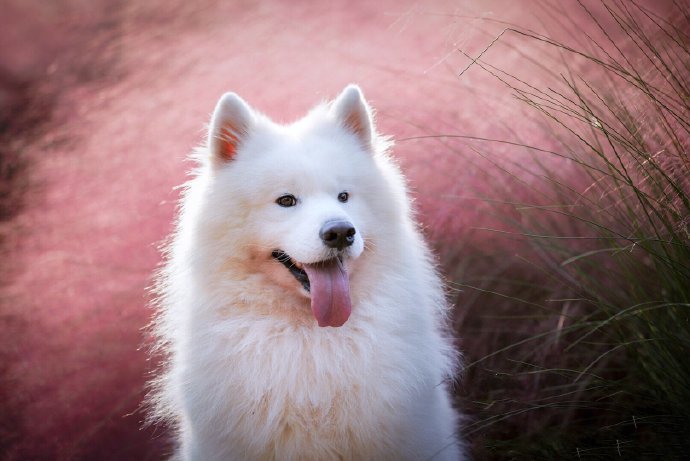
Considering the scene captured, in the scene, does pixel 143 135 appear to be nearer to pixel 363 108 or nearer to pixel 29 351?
pixel 29 351

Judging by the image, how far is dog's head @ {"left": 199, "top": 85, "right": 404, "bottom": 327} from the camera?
205 centimetres

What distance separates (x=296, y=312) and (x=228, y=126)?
768 millimetres

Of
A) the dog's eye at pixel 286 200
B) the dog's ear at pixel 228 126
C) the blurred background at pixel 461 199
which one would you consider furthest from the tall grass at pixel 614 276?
the dog's ear at pixel 228 126

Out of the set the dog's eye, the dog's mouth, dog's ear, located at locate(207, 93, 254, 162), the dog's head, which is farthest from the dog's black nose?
dog's ear, located at locate(207, 93, 254, 162)

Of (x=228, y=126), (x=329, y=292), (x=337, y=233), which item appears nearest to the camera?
(x=337, y=233)

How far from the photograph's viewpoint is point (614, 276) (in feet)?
8.81

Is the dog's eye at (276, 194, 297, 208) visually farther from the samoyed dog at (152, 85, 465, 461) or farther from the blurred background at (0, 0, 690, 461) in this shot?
the blurred background at (0, 0, 690, 461)

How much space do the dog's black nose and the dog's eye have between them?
0.90 feet

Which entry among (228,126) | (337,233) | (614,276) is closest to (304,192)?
(337,233)

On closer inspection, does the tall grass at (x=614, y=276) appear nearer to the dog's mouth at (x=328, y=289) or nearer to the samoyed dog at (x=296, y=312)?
the samoyed dog at (x=296, y=312)

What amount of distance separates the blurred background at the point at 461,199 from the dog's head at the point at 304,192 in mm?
500

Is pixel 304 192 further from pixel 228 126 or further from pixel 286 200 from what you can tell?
pixel 228 126

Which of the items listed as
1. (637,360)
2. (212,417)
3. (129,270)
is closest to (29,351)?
(129,270)

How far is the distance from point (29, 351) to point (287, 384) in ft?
7.61
